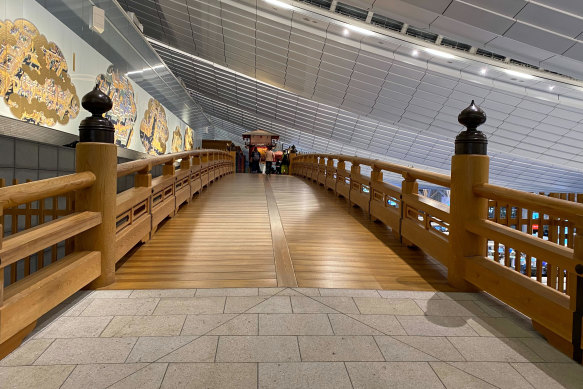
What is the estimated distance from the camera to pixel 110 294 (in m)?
3.02

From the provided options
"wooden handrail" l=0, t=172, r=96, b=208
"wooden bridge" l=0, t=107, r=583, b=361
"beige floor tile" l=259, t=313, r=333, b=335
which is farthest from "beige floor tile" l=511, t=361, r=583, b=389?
"wooden handrail" l=0, t=172, r=96, b=208

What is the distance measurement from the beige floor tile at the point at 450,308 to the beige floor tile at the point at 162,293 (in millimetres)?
1895

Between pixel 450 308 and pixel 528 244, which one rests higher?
pixel 528 244

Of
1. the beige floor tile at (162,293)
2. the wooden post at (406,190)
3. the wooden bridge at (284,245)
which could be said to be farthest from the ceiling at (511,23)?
the beige floor tile at (162,293)

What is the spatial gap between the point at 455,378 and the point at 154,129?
521 inches

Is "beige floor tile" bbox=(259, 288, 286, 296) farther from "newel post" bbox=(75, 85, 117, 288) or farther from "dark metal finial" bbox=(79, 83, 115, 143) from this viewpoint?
"dark metal finial" bbox=(79, 83, 115, 143)

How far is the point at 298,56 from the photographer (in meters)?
20.2

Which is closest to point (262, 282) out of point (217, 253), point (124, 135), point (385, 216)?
point (217, 253)

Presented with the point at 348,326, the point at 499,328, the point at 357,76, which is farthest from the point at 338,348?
the point at 357,76

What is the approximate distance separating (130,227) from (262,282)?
5.09 feet

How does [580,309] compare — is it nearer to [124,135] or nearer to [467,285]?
[467,285]

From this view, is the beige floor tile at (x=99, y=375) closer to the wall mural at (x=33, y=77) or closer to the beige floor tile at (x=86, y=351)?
the beige floor tile at (x=86, y=351)

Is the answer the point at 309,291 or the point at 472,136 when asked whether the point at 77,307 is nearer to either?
the point at 309,291

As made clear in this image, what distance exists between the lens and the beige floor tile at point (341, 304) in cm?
281
